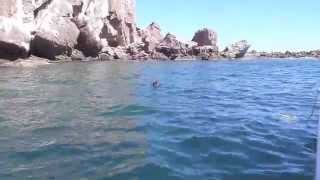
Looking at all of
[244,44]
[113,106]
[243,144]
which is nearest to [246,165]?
[243,144]

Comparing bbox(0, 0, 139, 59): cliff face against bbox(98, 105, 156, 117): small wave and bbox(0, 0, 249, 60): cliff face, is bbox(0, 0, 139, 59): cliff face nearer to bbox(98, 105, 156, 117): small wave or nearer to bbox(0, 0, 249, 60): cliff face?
bbox(0, 0, 249, 60): cliff face

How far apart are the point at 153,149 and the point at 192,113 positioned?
5.22 metres

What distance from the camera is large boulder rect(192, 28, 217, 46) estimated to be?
294 ft

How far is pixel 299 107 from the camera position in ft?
55.8

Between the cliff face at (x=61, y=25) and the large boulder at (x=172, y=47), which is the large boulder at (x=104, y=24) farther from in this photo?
the large boulder at (x=172, y=47)

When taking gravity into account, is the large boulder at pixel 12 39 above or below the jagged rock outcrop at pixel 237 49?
above

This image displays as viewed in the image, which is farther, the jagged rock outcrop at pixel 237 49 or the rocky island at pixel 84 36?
the jagged rock outcrop at pixel 237 49

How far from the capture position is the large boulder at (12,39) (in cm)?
3759

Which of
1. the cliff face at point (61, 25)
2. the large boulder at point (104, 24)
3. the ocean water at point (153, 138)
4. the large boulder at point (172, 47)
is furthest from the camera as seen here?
the large boulder at point (172, 47)

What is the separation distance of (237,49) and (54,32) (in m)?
49.5

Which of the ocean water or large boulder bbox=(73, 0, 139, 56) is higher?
large boulder bbox=(73, 0, 139, 56)

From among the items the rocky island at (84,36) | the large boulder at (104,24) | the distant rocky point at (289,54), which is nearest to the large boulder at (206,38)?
the rocky island at (84,36)

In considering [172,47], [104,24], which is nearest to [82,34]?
[104,24]

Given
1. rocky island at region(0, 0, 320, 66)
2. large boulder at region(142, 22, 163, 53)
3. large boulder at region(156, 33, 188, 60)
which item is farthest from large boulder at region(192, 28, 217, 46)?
large boulder at region(156, 33, 188, 60)
